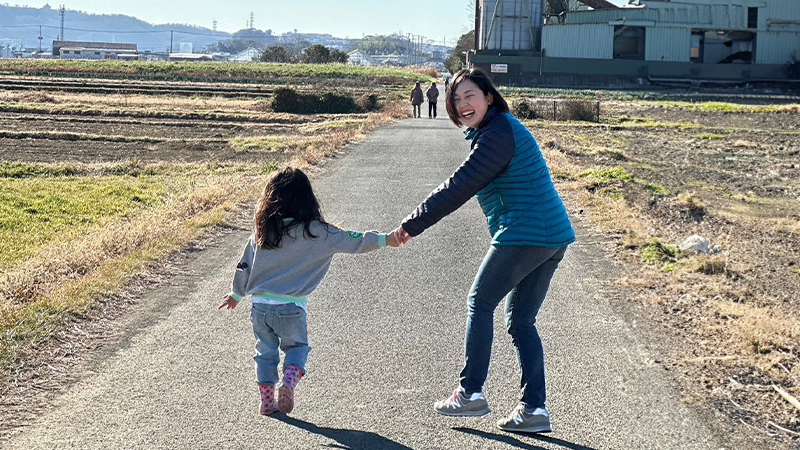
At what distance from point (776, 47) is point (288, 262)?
80386mm

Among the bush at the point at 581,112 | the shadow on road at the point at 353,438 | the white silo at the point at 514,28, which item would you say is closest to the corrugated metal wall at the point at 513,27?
the white silo at the point at 514,28

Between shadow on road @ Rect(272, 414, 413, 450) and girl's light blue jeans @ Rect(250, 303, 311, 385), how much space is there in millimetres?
296

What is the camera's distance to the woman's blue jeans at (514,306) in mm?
4723

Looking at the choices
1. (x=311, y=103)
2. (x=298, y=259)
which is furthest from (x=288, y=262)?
(x=311, y=103)

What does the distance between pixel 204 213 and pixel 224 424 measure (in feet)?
26.1

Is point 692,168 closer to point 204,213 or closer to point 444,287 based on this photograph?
point 204,213

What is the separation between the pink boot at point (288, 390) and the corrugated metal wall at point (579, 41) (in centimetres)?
7578

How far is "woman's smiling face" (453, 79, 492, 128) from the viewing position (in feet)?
15.5

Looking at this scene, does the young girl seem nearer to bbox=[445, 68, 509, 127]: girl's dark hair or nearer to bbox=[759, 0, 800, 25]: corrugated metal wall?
bbox=[445, 68, 509, 127]: girl's dark hair

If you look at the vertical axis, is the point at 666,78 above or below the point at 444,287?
above

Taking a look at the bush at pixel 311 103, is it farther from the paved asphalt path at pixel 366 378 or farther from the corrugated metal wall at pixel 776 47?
the corrugated metal wall at pixel 776 47

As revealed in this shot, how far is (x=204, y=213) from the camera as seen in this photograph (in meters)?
12.6

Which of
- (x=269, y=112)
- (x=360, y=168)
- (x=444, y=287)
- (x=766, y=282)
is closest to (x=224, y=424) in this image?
(x=444, y=287)

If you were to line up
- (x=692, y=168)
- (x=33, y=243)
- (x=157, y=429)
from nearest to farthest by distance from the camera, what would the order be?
1. (x=157, y=429)
2. (x=33, y=243)
3. (x=692, y=168)
